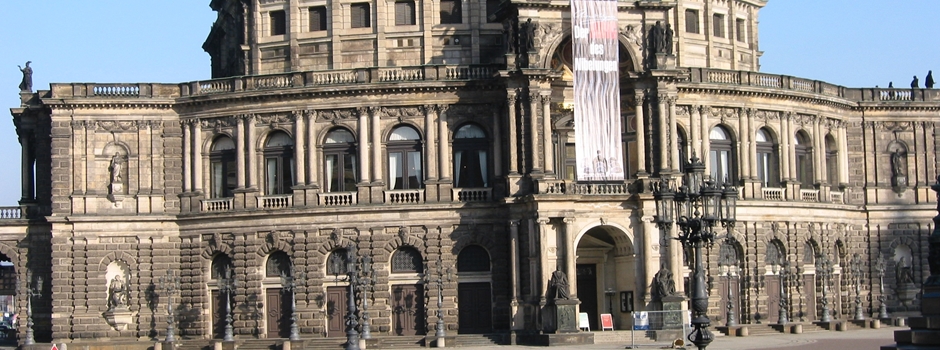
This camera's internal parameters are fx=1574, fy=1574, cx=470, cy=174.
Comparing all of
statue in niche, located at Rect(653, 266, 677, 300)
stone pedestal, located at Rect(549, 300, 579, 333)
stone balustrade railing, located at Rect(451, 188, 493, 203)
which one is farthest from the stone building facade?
stone pedestal, located at Rect(549, 300, 579, 333)

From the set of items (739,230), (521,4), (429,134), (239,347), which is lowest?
(239,347)

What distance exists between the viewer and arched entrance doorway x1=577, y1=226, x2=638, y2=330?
75500 millimetres

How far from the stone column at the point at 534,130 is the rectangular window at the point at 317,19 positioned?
14.8 metres

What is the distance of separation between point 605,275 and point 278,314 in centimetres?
1618

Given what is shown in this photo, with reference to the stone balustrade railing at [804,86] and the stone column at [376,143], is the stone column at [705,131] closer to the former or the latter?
the stone balustrade railing at [804,86]

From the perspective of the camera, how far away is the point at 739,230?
80375mm

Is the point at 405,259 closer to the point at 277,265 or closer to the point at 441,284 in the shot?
the point at 441,284

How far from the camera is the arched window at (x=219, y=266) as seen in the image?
78.7m

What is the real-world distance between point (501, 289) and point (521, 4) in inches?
539

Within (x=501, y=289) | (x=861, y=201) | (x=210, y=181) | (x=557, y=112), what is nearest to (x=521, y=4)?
(x=557, y=112)

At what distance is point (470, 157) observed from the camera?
254ft

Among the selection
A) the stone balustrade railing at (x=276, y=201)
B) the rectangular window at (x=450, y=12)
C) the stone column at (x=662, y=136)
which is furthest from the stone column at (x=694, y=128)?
the stone balustrade railing at (x=276, y=201)

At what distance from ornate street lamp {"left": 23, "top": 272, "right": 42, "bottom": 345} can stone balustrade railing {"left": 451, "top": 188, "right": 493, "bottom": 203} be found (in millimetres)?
21445

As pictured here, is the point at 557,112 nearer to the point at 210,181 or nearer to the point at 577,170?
the point at 577,170
